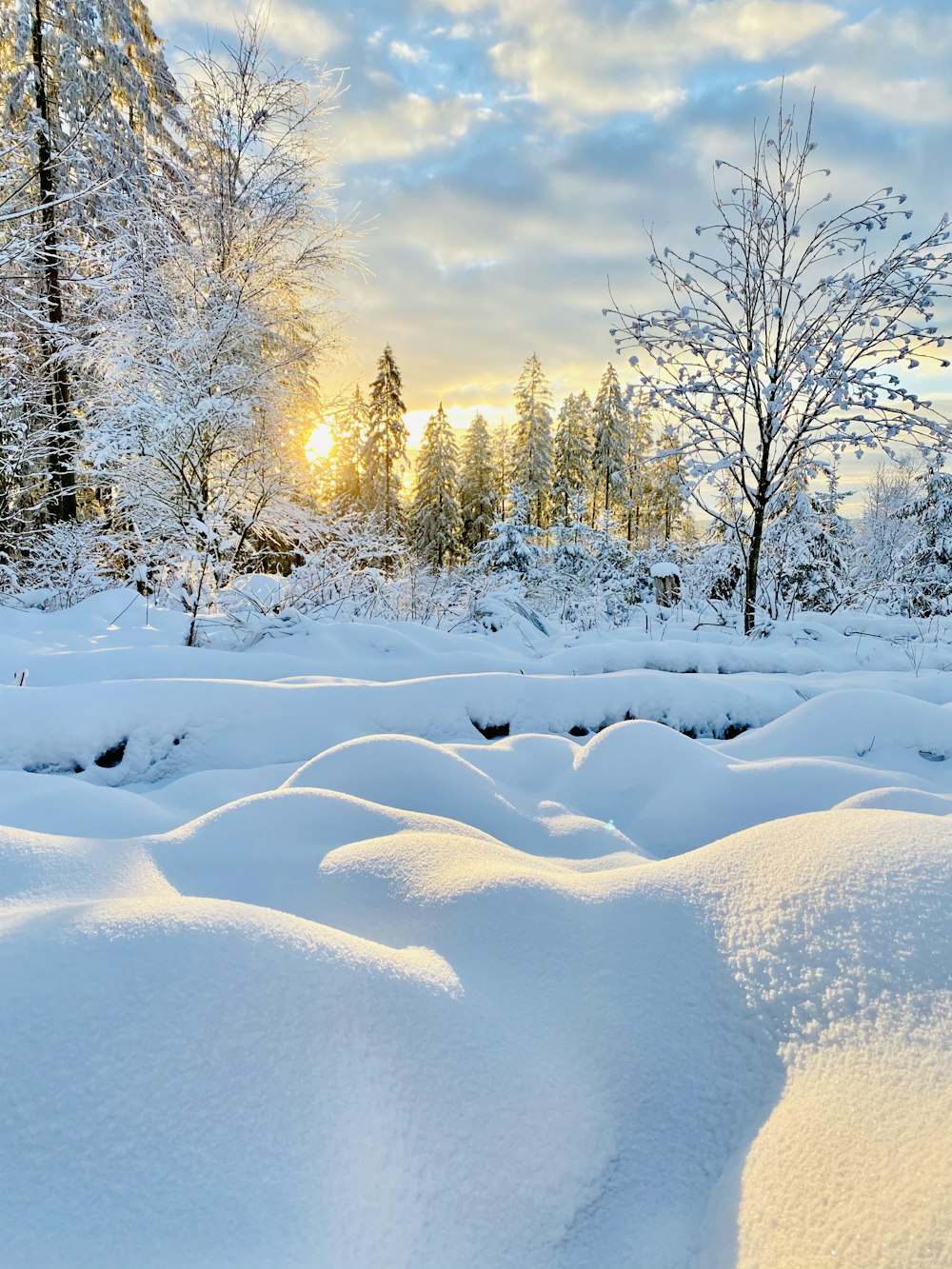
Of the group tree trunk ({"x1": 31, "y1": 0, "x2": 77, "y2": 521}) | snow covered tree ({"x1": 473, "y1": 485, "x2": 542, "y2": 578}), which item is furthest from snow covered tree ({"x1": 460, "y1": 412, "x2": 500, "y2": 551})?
tree trunk ({"x1": 31, "y1": 0, "x2": 77, "y2": 521})

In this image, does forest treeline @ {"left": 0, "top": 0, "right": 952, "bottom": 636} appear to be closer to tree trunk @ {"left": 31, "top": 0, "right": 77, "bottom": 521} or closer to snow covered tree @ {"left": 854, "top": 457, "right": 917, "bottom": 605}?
tree trunk @ {"left": 31, "top": 0, "right": 77, "bottom": 521}

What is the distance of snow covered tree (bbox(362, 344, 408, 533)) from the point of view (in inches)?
1184

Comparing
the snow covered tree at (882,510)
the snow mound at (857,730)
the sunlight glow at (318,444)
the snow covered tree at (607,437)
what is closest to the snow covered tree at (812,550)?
the snow mound at (857,730)

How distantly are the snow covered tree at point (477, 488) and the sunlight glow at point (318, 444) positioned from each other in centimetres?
2142

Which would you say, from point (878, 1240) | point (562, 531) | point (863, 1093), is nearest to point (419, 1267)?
point (878, 1240)

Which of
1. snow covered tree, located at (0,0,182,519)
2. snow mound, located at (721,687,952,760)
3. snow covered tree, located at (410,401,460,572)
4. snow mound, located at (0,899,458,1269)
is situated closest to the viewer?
snow mound, located at (0,899,458,1269)

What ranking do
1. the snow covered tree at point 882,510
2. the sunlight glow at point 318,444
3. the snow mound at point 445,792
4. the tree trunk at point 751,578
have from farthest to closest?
1. the snow covered tree at point 882,510
2. the sunlight glow at point 318,444
3. the tree trunk at point 751,578
4. the snow mound at point 445,792

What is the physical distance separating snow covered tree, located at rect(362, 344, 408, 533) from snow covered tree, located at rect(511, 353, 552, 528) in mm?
6663

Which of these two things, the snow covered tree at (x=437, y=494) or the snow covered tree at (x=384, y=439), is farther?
the snow covered tree at (x=437, y=494)

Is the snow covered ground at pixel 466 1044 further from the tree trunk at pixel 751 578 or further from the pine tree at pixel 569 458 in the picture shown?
the pine tree at pixel 569 458

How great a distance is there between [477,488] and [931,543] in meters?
21.5

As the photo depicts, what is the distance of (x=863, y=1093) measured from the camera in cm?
81

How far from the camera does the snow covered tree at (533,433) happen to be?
33688 millimetres

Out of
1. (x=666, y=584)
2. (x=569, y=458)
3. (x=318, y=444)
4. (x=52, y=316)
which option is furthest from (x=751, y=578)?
(x=569, y=458)
